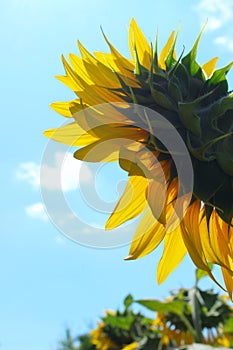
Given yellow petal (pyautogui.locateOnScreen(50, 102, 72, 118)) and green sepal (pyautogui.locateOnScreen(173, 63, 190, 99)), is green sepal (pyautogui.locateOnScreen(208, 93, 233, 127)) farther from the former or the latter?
yellow petal (pyautogui.locateOnScreen(50, 102, 72, 118))

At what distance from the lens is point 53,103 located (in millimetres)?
1362

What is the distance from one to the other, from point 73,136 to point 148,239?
0.29m

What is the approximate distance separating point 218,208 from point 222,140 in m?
0.14

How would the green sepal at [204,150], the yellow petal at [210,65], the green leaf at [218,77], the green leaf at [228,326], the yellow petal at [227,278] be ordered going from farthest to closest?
the green leaf at [228,326] → the yellow petal at [210,65] → the yellow petal at [227,278] → the green leaf at [218,77] → the green sepal at [204,150]

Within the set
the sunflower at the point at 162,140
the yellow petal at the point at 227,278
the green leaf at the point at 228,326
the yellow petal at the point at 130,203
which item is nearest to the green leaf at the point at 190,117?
the sunflower at the point at 162,140

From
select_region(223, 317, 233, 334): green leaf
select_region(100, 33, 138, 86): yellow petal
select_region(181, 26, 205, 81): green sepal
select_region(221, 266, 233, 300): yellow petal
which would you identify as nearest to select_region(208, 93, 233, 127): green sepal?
select_region(181, 26, 205, 81): green sepal

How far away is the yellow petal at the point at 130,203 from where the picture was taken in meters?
1.31

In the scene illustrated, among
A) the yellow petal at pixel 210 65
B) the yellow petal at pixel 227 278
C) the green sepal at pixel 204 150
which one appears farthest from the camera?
the yellow petal at pixel 210 65

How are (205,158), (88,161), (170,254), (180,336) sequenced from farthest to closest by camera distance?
1. (180,336)
2. (170,254)
3. (88,161)
4. (205,158)

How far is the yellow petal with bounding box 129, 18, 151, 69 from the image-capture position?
134cm

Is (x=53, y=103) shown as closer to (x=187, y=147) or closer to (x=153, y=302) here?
(x=187, y=147)

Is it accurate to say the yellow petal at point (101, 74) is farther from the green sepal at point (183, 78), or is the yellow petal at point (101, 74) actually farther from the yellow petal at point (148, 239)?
the yellow petal at point (148, 239)

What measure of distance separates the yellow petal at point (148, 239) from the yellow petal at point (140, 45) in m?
0.37

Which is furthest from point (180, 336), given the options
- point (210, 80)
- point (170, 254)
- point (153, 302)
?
point (210, 80)
